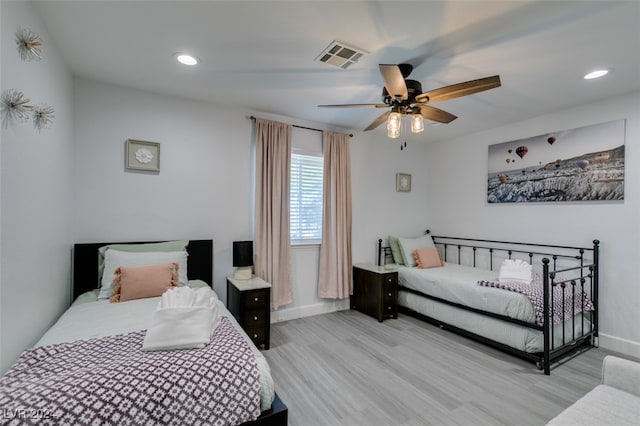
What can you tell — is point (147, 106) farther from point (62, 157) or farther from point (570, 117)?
point (570, 117)

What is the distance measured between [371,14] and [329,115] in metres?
1.89

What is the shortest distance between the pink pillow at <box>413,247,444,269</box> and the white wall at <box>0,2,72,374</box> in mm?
3926

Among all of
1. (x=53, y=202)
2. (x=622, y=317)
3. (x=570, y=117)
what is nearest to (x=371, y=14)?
(x=53, y=202)

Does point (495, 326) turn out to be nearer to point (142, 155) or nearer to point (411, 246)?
point (411, 246)

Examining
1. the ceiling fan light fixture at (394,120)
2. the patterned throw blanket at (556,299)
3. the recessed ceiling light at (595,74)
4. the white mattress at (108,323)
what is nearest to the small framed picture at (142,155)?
the white mattress at (108,323)

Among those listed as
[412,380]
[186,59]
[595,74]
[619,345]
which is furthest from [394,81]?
[619,345]

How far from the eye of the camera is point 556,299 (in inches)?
110

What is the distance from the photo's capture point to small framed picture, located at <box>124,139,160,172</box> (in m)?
2.92

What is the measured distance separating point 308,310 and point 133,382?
286 centimetres

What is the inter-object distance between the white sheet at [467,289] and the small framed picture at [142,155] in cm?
333

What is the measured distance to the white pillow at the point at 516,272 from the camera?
321 cm

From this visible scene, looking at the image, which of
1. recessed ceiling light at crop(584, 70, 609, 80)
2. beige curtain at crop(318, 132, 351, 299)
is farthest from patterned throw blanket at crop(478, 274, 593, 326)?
recessed ceiling light at crop(584, 70, 609, 80)

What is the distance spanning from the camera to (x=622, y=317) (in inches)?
117

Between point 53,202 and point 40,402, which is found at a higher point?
point 53,202
